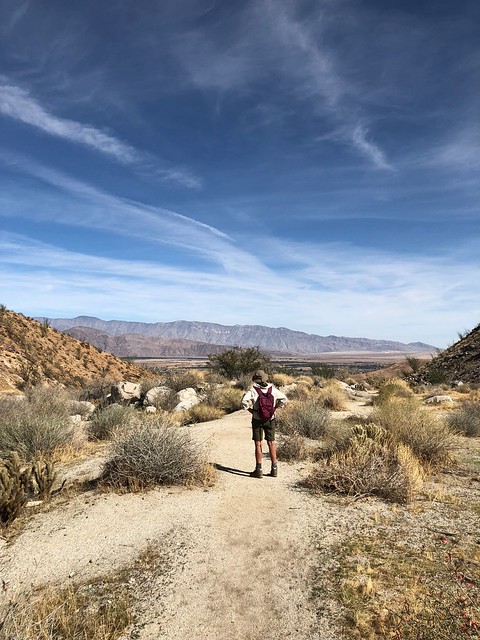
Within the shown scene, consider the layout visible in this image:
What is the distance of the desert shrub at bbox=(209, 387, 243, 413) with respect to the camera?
678 inches

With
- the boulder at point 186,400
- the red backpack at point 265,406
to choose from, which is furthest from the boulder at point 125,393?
the red backpack at point 265,406

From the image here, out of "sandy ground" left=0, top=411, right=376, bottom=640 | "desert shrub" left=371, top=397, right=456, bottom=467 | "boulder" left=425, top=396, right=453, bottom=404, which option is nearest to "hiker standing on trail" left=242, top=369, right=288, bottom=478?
"sandy ground" left=0, top=411, right=376, bottom=640

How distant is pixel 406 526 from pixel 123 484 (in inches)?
186

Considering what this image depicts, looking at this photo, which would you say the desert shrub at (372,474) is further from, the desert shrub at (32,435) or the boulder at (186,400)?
the boulder at (186,400)

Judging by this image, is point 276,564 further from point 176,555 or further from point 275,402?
point 275,402

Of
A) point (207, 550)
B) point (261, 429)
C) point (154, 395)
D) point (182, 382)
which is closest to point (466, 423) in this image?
point (261, 429)

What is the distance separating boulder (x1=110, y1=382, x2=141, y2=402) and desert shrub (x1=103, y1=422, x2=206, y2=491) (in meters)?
11.9

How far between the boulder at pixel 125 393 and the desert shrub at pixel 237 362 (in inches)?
322

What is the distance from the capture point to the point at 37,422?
31.5 feet

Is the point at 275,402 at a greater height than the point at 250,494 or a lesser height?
greater

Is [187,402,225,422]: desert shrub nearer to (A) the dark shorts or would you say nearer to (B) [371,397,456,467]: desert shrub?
(B) [371,397,456,467]: desert shrub

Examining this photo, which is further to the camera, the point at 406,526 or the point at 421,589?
the point at 406,526

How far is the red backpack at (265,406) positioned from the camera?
25.8 ft

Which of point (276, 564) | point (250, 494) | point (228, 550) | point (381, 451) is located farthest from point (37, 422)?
point (381, 451)
